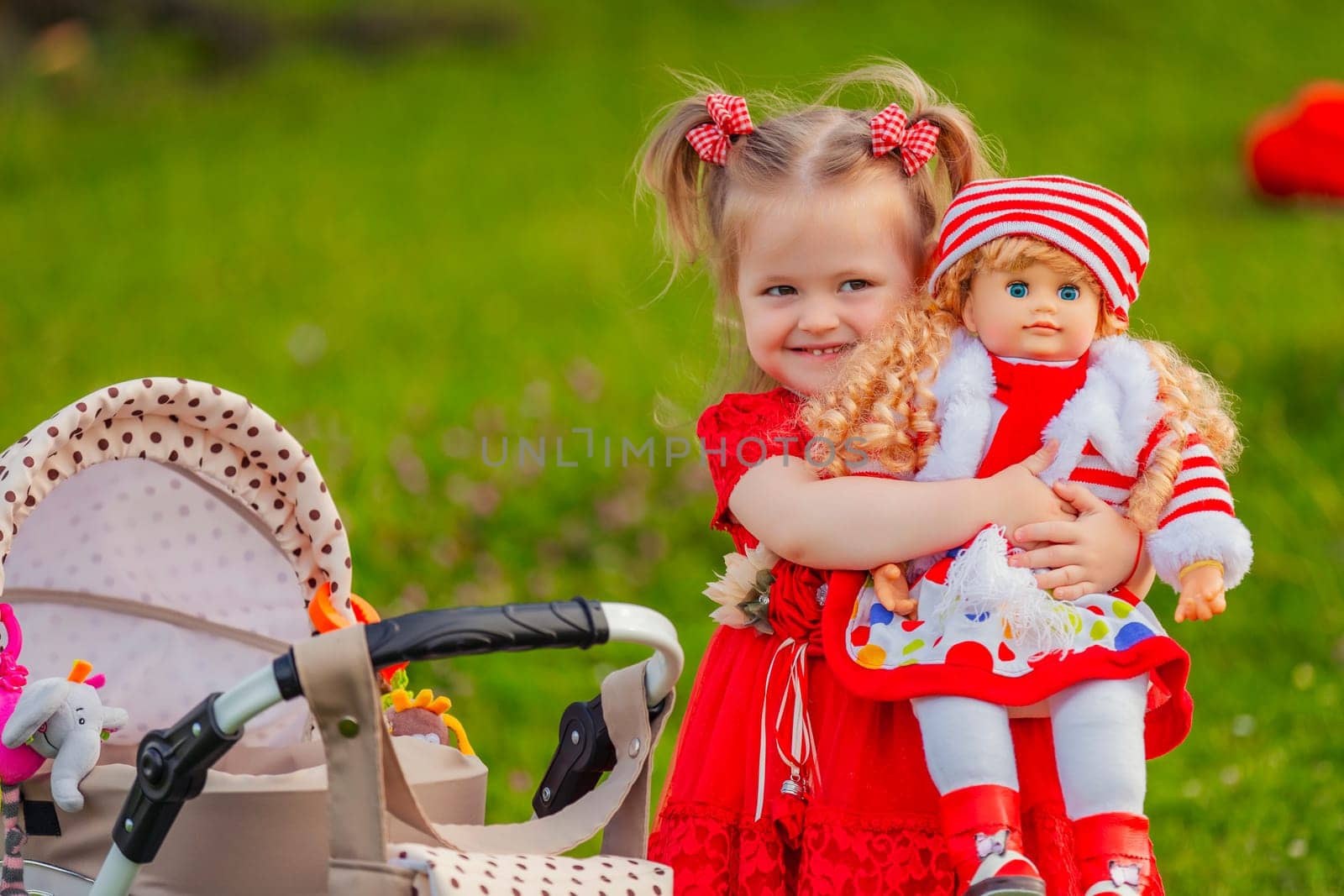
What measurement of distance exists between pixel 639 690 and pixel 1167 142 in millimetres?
7115

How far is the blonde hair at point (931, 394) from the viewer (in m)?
2.03

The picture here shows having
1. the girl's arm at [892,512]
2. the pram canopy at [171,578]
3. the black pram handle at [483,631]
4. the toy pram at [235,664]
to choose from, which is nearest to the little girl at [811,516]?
the girl's arm at [892,512]

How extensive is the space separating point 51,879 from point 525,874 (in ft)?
2.45

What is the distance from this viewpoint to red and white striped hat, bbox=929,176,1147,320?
80.4 inches

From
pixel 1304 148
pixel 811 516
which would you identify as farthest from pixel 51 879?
pixel 1304 148

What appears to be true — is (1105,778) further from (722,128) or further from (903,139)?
(722,128)

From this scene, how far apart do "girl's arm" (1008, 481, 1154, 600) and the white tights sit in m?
0.14

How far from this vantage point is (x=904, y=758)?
2.15 m

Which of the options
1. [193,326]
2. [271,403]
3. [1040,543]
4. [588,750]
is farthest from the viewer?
[193,326]

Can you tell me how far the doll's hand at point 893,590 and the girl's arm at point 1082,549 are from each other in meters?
0.15

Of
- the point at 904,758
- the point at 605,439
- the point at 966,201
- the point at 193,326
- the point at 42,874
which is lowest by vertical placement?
the point at 42,874

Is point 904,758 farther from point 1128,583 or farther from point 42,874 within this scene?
point 42,874

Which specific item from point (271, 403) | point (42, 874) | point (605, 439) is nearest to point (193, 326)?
point (271, 403)

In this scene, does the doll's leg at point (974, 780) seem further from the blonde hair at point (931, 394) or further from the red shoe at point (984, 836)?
the blonde hair at point (931, 394)
